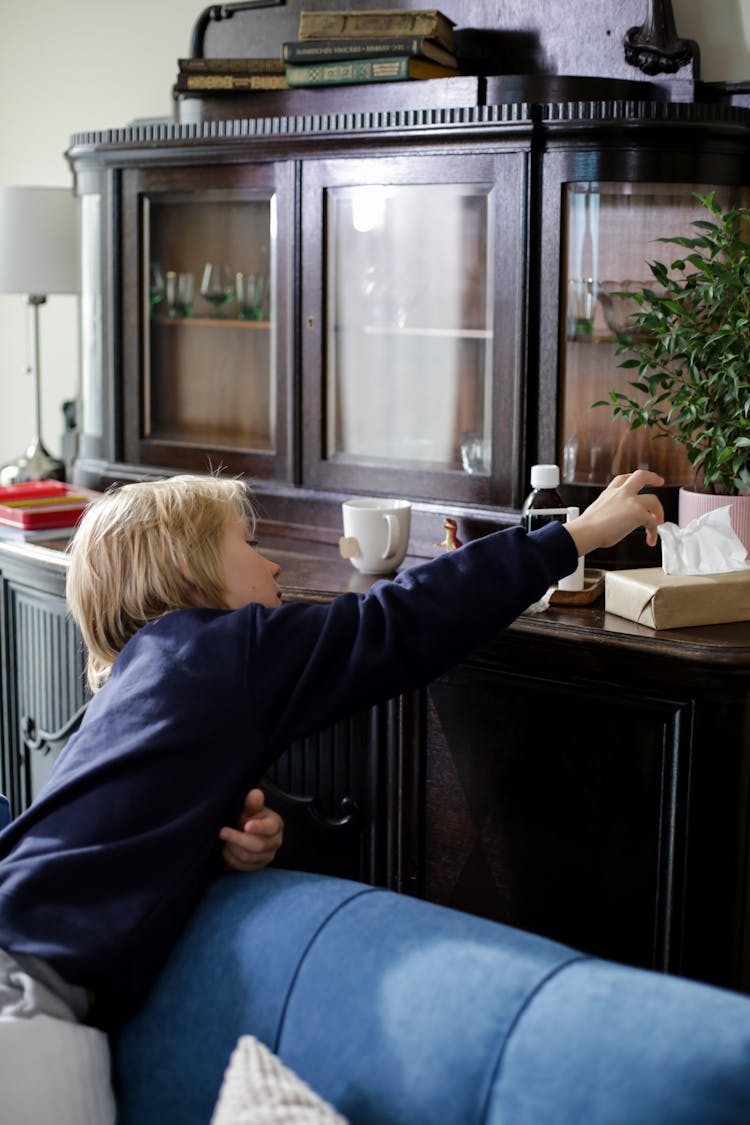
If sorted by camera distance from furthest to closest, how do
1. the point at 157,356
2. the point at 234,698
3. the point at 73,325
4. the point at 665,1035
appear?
the point at 73,325 < the point at 157,356 < the point at 234,698 < the point at 665,1035

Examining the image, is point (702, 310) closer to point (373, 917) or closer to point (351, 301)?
point (351, 301)

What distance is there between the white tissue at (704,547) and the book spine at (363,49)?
99cm

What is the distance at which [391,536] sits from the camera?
2.10 metres

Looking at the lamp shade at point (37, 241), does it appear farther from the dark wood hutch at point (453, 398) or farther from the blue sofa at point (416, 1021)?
the blue sofa at point (416, 1021)

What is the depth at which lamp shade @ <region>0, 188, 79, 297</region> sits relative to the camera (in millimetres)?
2883

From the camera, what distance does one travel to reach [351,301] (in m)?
2.39

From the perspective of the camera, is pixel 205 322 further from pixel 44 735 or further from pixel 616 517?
pixel 616 517

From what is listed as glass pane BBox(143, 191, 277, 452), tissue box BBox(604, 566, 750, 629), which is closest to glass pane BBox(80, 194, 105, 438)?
glass pane BBox(143, 191, 277, 452)

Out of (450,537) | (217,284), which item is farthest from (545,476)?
(217,284)

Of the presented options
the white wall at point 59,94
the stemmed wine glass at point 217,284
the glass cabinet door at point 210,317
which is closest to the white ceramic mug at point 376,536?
the glass cabinet door at point 210,317

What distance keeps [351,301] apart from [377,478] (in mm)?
317

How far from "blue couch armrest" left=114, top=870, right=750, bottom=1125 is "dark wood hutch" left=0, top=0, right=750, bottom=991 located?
1.98ft

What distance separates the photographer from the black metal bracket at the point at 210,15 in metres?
2.76

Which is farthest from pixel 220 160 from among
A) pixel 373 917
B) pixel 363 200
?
pixel 373 917
